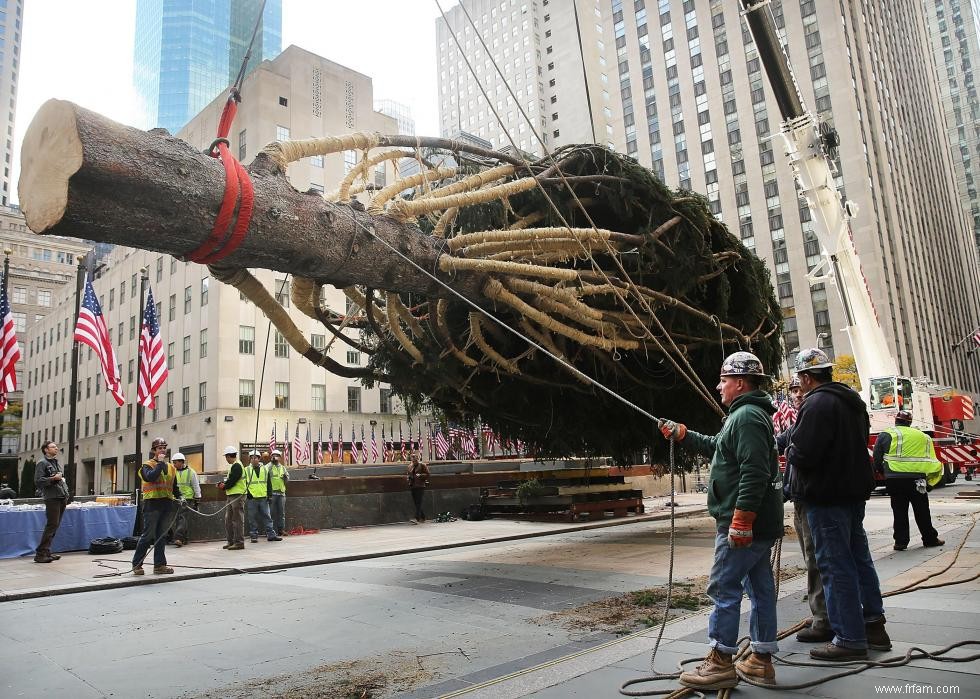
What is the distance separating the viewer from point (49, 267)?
82.6m

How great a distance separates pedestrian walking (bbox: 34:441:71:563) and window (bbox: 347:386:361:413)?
3396cm

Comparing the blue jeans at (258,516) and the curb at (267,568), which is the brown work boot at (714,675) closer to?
the curb at (267,568)

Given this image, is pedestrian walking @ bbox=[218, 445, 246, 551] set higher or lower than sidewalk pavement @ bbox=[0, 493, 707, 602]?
higher

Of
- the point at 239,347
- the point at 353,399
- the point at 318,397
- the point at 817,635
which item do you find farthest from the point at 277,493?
the point at 353,399

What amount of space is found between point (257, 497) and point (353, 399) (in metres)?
32.3

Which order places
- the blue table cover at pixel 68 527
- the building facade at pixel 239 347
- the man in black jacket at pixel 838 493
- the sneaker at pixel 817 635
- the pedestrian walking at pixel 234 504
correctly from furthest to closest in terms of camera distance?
the building facade at pixel 239 347 → the pedestrian walking at pixel 234 504 → the blue table cover at pixel 68 527 → the sneaker at pixel 817 635 → the man in black jacket at pixel 838 493

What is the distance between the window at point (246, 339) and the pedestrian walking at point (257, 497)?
2763cm

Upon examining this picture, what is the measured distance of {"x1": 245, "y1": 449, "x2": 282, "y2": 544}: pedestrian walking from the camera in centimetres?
1381

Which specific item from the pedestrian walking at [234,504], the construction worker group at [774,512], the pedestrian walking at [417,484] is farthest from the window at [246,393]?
the construction worker group at [774,512]

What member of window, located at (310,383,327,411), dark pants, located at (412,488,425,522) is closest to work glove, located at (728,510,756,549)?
dark pants, located at (412,488,425,522)

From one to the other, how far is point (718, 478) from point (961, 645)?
5.58 feet

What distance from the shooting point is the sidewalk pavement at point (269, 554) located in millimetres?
8891

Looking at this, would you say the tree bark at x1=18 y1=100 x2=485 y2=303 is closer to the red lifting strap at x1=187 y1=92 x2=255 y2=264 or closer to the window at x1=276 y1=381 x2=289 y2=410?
the red lifting strap at x1=187 y1=92 x2=255 y2=264

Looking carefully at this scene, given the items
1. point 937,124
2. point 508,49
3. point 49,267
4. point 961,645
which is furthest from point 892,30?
point 49,267
